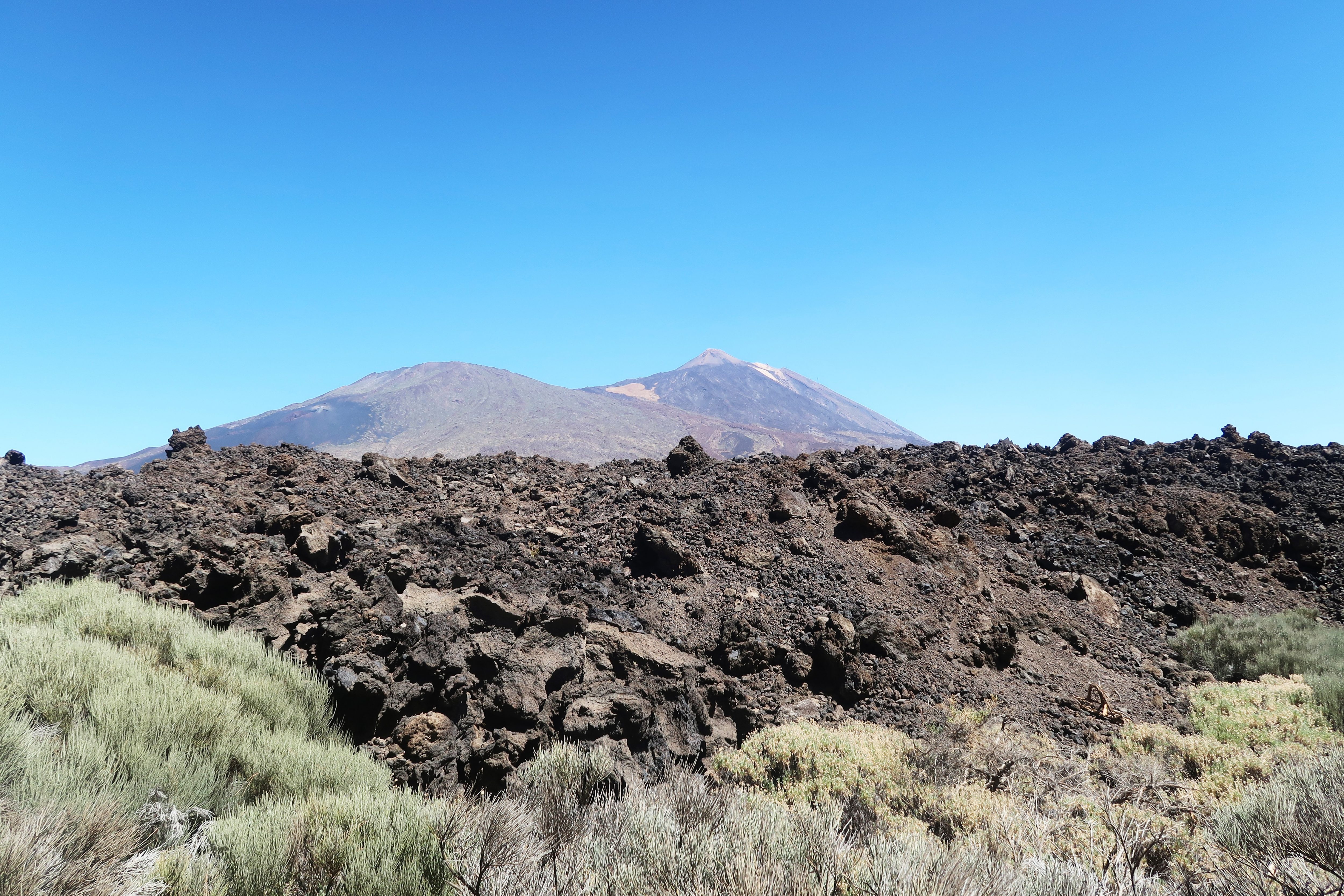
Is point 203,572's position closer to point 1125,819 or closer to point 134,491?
point 134,491

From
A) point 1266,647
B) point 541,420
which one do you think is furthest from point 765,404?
point 1266,647

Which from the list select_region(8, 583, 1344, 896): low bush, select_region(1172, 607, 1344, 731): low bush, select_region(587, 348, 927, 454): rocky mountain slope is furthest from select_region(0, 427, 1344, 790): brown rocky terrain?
select_region(587, 348, 927, 454): rocky mountain slope

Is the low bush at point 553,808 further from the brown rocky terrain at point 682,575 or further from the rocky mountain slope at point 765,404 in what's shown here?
the rocky mountain slope at point 765,404

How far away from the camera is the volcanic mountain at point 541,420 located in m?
92.1

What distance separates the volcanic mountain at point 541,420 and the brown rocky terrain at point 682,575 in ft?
178

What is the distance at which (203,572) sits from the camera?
6277 mm

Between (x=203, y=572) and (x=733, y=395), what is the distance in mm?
174980

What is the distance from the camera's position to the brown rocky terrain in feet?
17.1

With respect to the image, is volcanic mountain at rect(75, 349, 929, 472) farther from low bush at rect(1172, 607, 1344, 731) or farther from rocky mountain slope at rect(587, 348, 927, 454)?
low bush at rect(1172, 607, 1344, 731)

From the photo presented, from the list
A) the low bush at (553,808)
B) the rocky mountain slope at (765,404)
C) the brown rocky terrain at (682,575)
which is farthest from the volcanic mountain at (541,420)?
the low bush at (553,808)

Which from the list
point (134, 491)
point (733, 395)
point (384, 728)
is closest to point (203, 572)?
point (384, 728)

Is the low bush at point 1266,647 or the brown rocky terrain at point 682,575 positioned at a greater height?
the brown rocky terrain at point 682,575

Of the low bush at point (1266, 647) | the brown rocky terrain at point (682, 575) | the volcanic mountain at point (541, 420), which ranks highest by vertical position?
the volcanic mountain at point (541, 420)

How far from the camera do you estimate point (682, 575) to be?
772 cm
